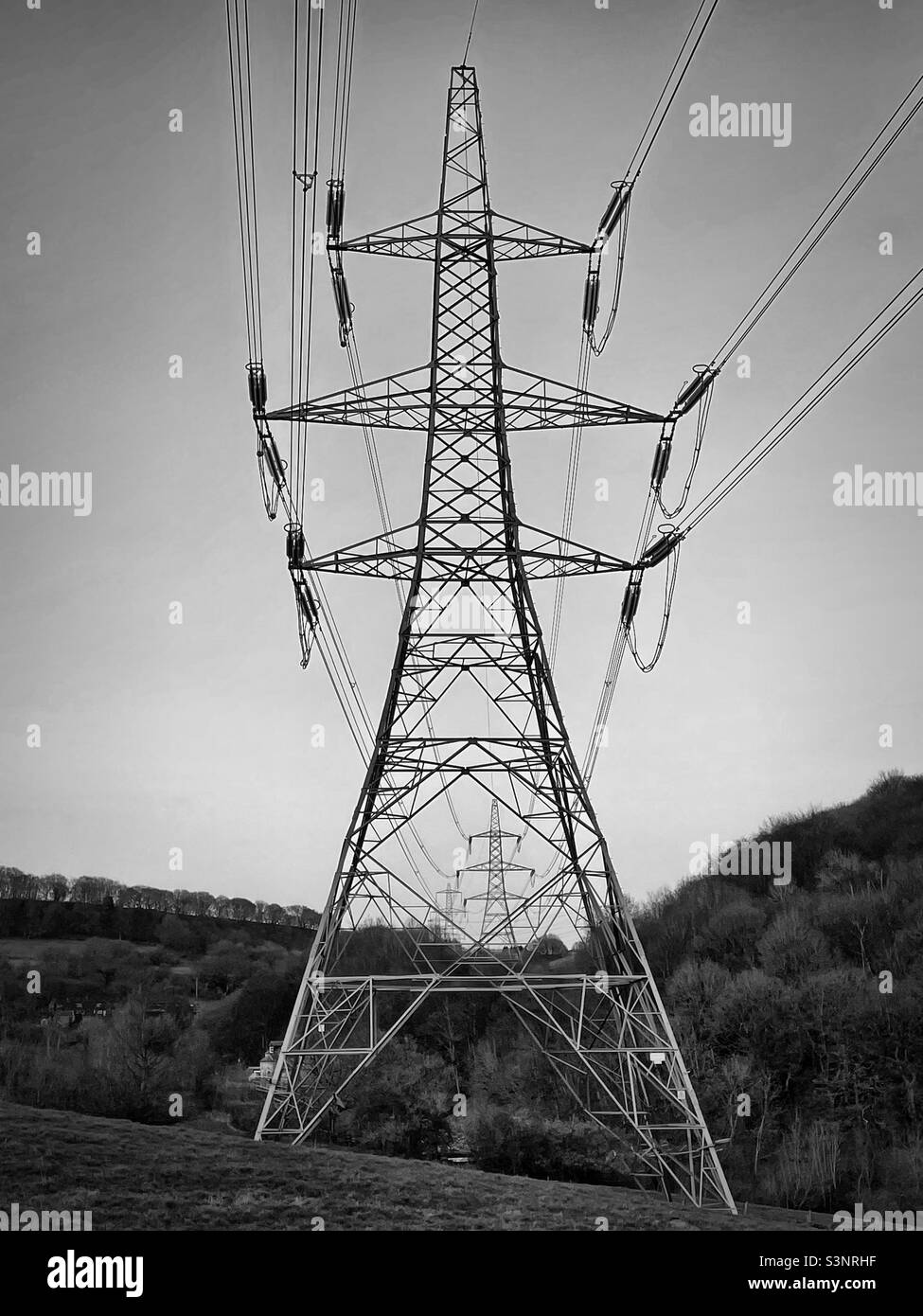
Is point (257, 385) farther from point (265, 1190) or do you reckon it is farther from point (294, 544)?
point (265, 1190)

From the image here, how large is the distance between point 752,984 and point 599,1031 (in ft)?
104

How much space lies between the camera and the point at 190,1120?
31.6 m

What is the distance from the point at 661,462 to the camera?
21781mm

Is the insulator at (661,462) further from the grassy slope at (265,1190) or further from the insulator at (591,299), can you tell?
the grassy slope at (265,1190)

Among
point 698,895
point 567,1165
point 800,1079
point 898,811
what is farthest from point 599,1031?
point 898,811

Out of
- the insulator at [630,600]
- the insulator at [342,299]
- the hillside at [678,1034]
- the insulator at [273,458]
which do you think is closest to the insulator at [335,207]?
the insulator at [342,299]

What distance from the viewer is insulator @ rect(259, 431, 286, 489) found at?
21.6 meters

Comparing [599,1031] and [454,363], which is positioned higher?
[454,363]

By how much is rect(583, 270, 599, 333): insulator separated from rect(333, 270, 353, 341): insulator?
5.12m

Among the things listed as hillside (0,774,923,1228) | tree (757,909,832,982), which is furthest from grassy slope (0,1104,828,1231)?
tree (757,909,832,982)

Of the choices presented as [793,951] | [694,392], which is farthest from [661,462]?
[793,951]

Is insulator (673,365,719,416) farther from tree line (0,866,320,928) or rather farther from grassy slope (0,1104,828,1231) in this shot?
tree line (0,866,320,928)

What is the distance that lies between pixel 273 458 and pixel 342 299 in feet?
13.7
